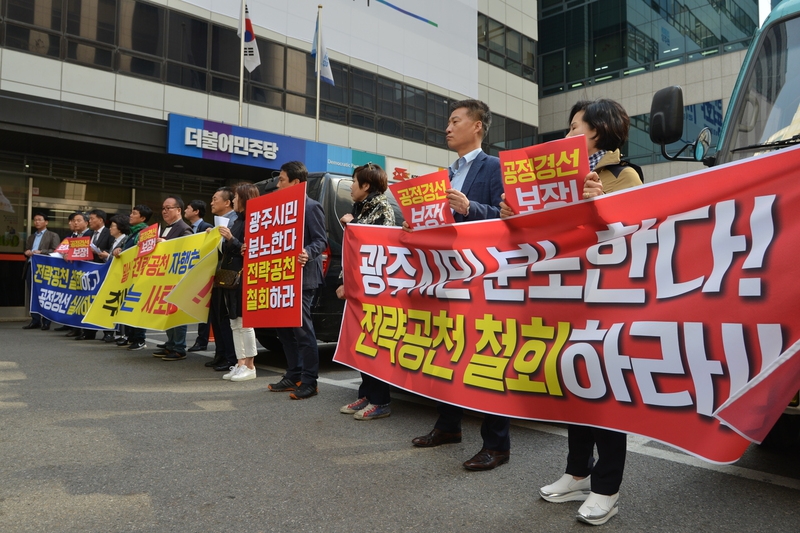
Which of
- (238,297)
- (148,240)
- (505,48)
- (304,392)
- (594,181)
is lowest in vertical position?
(304,392)

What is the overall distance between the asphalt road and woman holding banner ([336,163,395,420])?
143mm

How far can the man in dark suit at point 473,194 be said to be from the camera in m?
3.42

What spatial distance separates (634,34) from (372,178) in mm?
24758

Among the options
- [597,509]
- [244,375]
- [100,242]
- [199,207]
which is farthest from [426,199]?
[100,242]

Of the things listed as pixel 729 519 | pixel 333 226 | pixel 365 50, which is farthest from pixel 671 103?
pixel 365 50

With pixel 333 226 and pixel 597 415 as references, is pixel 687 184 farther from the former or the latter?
pixel 333 226

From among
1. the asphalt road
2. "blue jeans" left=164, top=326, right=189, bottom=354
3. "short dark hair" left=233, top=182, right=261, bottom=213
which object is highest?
"short dark hair" left=233, top=182, right=261, bottom=213

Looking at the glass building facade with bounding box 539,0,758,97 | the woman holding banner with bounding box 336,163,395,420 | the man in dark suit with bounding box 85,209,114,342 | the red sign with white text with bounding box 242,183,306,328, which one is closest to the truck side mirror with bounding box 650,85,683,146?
the woman holding banner with bounding box 336,163,395,420

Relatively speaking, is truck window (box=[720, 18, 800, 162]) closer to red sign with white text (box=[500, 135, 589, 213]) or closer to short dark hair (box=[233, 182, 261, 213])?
red sign with white text (box=[500, 135, 589, 213])

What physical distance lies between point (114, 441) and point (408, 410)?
221 centimetres

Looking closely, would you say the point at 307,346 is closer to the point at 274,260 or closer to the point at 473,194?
the point at 274,260

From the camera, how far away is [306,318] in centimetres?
532

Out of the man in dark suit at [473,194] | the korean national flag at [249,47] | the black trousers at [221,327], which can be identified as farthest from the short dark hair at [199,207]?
the korean national flag at [249,47]

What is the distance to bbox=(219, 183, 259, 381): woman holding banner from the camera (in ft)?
19.9
